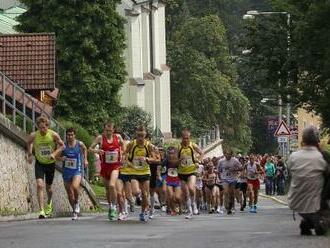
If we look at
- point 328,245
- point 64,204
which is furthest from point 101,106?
point 328,245

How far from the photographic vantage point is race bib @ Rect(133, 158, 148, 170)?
20656 mm

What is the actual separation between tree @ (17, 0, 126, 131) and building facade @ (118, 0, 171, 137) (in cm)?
1588

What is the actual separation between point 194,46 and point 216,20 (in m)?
3.38

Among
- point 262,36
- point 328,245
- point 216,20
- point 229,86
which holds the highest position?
point 216,20

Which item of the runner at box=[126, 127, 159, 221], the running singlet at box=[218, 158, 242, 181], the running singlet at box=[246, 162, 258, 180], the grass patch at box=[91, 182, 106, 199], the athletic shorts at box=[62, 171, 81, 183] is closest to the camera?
the runner at box=[126, 127, 159, 221]

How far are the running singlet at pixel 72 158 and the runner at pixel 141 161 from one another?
1681 mm

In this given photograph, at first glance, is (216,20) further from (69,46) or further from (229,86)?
(69,46)

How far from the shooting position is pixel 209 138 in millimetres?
83562

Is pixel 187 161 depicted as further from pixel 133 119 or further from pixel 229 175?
pixel 133 119

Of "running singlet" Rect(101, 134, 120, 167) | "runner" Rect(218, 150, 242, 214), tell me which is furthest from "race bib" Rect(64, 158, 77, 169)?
"runner" Rect(218, 150, 242, 214)

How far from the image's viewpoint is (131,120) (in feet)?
207

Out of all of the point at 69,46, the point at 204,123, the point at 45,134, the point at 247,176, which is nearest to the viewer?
the point at 45,134

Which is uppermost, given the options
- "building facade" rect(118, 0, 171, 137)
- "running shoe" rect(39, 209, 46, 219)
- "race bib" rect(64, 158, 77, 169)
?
"building facade" rect(118, 0, 171, 137)

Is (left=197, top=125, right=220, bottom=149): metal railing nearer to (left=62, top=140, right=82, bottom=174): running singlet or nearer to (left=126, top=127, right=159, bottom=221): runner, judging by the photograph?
(left=62, top=140, right=82, bottom=174): running singlet
